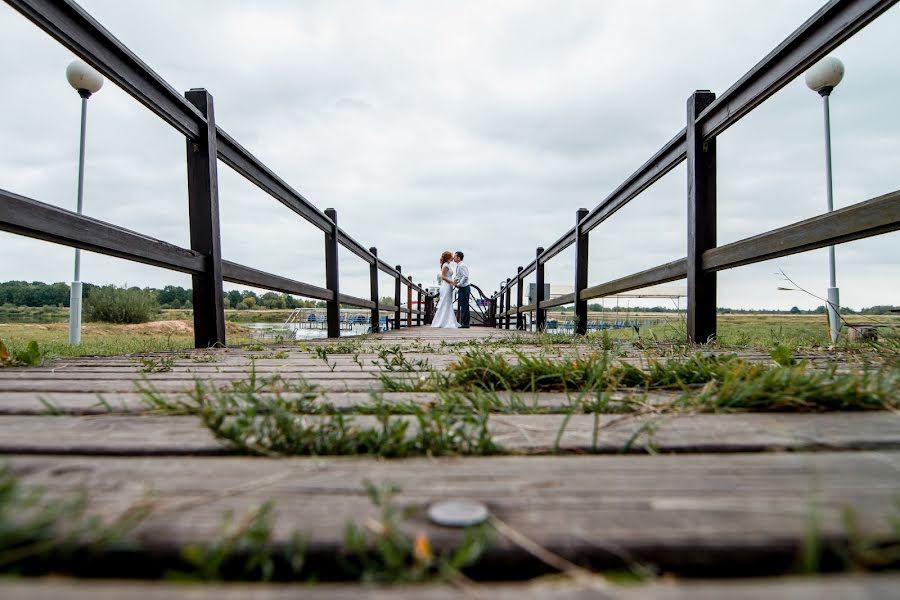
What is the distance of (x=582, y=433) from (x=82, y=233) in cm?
215

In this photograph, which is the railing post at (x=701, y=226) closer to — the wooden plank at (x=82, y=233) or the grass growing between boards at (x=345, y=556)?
the grass growing between boards at (x=345, y=556)

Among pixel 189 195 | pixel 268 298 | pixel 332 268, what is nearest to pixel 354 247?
pixel 332 268

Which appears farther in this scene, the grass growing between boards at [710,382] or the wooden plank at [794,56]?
the wooden plank at [794,56]

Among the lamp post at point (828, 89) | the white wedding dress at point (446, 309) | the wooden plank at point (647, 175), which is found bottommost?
the white wedding dress at point (446, 309)

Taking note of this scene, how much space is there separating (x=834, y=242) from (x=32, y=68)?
831cm

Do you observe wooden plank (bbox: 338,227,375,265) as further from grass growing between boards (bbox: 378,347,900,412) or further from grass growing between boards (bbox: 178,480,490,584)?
grass growing between boards (bbox: 178,480,490,584)

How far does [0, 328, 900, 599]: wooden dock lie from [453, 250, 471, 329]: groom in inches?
419

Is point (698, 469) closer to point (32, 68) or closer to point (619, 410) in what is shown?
point (619, 410)

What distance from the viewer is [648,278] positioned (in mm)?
3410

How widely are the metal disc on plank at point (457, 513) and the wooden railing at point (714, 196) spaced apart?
6.13 feet

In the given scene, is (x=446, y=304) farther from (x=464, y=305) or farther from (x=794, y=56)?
(x=794, y=56)

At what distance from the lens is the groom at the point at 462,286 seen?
38.3 feet

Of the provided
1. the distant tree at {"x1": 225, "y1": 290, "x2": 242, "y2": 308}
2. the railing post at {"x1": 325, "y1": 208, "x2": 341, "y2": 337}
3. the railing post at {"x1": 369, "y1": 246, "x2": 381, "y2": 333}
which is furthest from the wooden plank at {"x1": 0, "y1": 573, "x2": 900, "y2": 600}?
the railing post at {"x1": 369, "y1": 246, "x2": 381, "y2": 333}

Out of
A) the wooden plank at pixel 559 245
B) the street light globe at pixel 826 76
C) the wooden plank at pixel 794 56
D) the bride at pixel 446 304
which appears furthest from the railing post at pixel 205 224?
the bride at pixel 446 304
